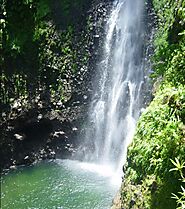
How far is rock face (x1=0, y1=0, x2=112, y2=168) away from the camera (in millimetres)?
13656

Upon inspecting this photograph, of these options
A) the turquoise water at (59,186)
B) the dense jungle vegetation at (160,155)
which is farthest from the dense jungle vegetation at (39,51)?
the dense jungle vegetation at (160,155)

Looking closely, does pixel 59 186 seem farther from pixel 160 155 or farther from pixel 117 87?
pixel 160 155

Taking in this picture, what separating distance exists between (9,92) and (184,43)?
8375 mm

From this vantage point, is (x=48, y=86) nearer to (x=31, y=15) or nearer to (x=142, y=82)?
(x=31, y=15)

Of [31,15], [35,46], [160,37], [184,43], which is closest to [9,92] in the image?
[35,46]

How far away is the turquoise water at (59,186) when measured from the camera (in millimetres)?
10289

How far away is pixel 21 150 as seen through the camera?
45.0ft

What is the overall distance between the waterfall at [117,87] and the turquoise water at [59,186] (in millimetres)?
908

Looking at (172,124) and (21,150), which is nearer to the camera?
(172,124)

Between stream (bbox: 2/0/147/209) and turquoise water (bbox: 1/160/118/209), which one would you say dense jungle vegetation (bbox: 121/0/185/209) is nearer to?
turquoise water (bbox: 1/160/118/209)

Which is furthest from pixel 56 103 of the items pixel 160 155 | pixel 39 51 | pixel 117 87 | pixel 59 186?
pixel 160 155

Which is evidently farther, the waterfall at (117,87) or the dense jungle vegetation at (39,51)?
the dense jungle vegetation at (39,51)

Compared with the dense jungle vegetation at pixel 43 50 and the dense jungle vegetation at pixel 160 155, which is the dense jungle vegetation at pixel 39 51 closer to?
the dense jungle vegetation at pixel 43 50

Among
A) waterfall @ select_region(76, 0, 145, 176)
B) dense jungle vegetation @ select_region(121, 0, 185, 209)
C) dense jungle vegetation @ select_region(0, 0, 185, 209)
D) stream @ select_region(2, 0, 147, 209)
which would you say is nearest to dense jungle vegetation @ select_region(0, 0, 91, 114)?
dense jungle vegetation @ select_region(0, 0, 185, 209)
